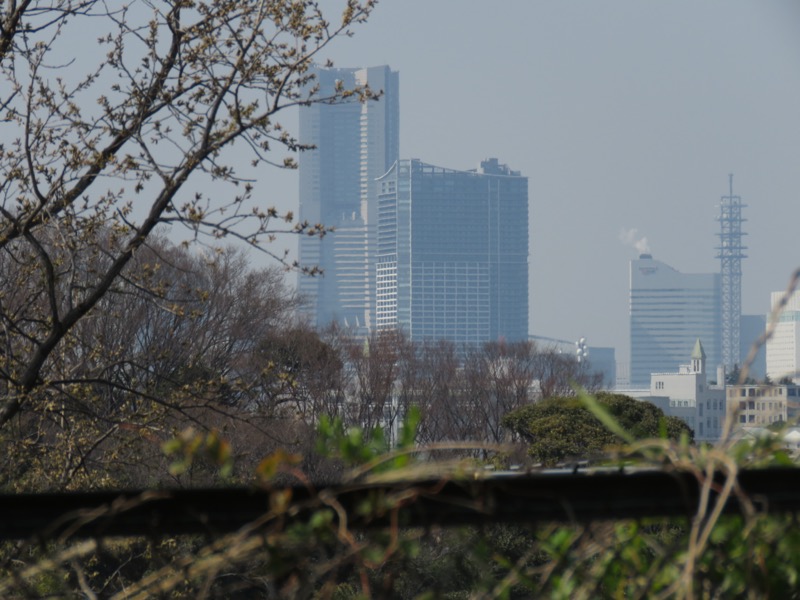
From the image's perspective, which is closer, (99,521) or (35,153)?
(99,521)

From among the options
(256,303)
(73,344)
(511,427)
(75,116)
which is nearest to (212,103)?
(75,116)

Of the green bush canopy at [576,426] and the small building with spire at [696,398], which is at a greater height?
the green bush canopy at [576,426]

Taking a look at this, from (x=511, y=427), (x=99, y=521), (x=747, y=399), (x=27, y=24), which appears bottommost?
(x=511, y=427)

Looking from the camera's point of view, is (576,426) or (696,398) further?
(696,398)

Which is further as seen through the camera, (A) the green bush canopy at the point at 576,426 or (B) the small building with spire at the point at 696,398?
(B) the small building with spire at the point at 696,398

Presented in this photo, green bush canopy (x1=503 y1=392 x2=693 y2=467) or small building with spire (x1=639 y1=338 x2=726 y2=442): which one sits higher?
green bush canopy (x1=503 y1=392 x2=693 y2=467)

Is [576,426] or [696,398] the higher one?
[576,426]

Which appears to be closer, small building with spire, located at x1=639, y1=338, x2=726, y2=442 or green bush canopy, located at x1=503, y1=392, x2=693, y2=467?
green bush canopy, located at x1=503, y1=392, x2=693, y2=467

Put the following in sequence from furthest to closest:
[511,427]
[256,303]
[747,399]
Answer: [256,303] < [511,427] < [747,399]

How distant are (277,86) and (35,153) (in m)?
1.63

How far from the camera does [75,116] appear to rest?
21.7 feet

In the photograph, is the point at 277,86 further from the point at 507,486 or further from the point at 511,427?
the point at 511,427

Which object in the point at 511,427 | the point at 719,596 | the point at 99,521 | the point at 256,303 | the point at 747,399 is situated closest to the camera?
the point at 99,521

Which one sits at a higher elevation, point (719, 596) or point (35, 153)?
point (35, 153)
